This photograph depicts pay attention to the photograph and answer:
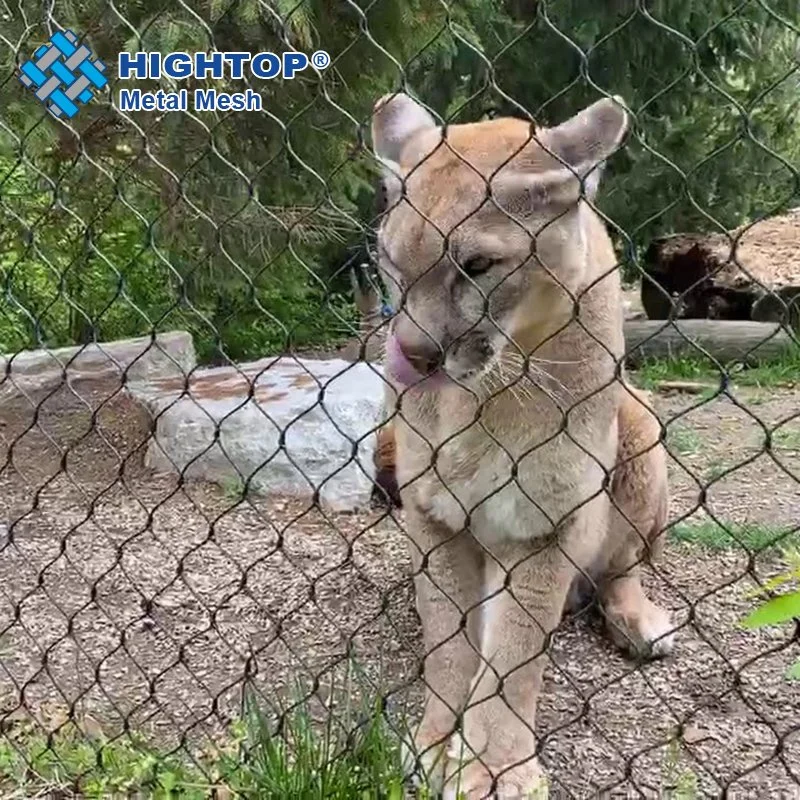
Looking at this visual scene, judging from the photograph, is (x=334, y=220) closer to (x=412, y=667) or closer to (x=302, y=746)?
(x=412, y=667)

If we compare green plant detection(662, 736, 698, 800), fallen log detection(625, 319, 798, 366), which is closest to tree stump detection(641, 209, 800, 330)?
fallen log detection(625, 319, 798, 366)

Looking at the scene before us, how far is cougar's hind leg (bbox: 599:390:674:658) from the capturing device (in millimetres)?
2633

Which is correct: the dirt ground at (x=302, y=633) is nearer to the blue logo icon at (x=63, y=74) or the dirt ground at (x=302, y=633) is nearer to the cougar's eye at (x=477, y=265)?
the cougar's eye at (x=477, y=265)

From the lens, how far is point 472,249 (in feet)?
6.46

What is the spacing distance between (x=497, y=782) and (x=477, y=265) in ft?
3.09

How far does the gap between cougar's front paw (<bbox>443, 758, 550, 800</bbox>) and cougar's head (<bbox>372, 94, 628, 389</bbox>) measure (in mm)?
746

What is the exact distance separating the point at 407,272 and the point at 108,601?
1.47 m

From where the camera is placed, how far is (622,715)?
2518 mm

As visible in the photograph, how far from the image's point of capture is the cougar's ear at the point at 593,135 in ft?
5.98

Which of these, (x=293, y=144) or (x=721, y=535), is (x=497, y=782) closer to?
(x=721, y=535)

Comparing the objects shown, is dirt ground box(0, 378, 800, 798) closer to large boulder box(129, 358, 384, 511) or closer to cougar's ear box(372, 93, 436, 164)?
large boulder box(129, 358, 384, 511)

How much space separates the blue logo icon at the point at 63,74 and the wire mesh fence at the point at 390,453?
0.05 ft

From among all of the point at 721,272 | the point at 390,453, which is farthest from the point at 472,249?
the point at 721,272

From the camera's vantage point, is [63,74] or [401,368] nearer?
[401,368]
